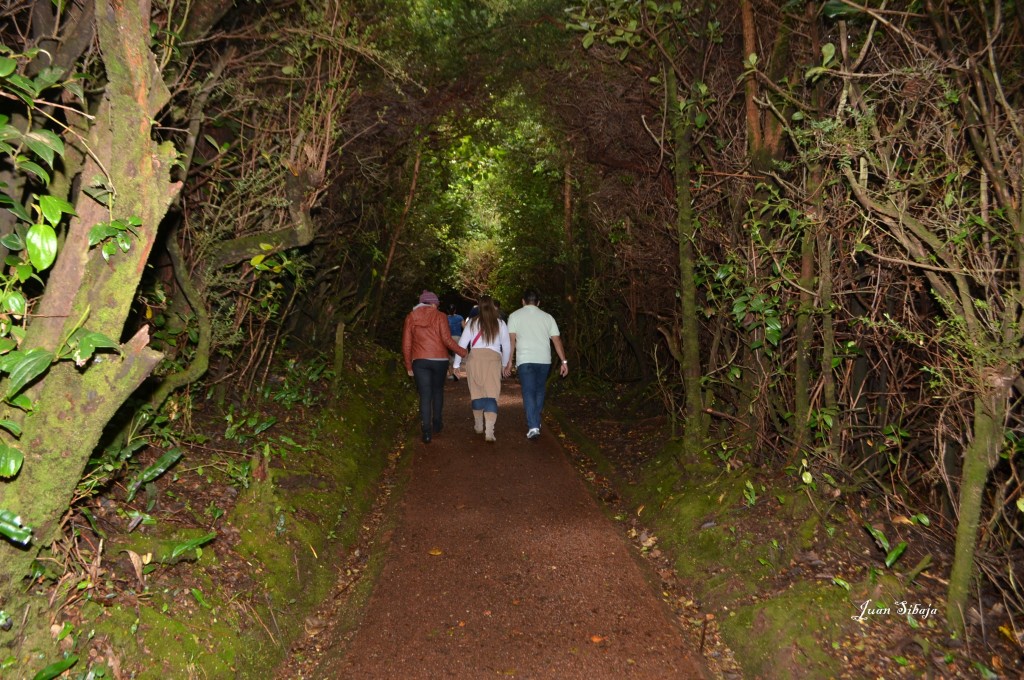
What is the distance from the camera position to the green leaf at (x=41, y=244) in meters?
2.90

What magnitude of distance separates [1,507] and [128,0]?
2.25 meters

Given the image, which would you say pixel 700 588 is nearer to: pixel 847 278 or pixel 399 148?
pixel 847 278

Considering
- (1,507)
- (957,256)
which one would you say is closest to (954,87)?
(957,256)

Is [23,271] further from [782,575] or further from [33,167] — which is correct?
[782,575]

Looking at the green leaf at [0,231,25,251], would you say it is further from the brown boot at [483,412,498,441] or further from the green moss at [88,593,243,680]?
the brown boot at [483,412,498,441]

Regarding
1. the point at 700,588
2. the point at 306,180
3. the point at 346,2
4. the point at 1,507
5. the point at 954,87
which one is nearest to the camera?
the point at 1,507

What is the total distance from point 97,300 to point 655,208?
684 centimetres

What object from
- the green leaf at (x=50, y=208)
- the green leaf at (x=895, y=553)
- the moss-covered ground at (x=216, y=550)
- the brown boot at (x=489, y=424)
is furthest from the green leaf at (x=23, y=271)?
the brown boot at (x=489, y=424)

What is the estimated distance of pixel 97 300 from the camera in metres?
3.19

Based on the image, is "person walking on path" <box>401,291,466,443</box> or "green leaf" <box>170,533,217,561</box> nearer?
"green leaf" <box>170,533,217,561</box>

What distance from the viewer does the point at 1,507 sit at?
10.4 feet

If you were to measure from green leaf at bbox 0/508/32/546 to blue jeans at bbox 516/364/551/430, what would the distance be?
7488 millimetres

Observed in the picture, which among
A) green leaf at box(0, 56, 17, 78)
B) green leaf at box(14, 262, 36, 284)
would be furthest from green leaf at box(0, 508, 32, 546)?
green leaf at box(0, 56, 17, 78)

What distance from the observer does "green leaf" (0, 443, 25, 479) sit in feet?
9.66
